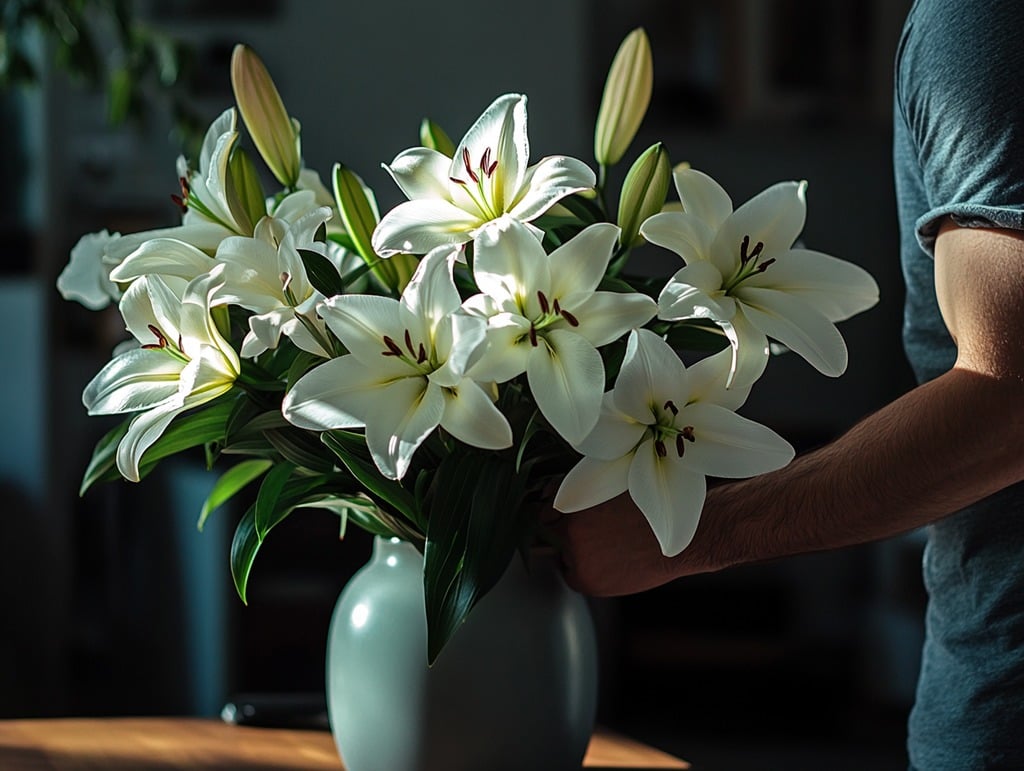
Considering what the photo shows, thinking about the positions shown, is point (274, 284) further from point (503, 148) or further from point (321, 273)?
point (503, 148)

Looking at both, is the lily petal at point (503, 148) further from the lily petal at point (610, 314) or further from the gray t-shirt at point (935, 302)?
the gray t-shirt at point (935, 302)

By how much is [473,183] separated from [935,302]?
40 centimetres

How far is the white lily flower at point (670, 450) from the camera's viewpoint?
669mm

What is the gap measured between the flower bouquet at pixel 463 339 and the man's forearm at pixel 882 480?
Result: 72mm

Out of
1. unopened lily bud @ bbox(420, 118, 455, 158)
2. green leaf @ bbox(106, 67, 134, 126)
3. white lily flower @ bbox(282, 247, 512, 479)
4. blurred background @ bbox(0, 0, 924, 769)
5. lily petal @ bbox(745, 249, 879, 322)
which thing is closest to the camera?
white lily flower @ bbox(282, 247, 512, 479)

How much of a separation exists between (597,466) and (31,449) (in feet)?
Result: 8.82

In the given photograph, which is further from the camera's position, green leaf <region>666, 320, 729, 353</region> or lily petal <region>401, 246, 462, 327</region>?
Answer: green leaf <region>666, 320, 729, 353</region>

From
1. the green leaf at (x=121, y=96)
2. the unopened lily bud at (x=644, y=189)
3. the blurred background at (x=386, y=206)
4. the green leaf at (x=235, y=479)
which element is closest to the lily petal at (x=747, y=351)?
the unopened lily bud at (x=644, y=189)

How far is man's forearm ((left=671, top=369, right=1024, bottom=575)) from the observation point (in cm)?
72

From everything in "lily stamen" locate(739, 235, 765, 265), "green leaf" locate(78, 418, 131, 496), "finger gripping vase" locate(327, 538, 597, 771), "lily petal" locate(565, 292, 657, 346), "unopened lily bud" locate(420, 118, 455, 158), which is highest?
"unopened lily bud" locate(420, 118, 455, 158)

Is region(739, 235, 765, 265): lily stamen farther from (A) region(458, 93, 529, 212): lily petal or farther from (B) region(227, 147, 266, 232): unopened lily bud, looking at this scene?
(B) region(227, 147, 266, 232): unopened lily bud

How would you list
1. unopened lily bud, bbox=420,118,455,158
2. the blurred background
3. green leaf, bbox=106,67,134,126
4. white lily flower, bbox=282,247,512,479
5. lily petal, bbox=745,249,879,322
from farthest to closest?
the blurred background
green leaf, bbox=106,67,134,126
unopened lily bud, bbox=420,118,455,158
lily petal, bbox=745,249,879,322
white lily flower, bbox=282,247,512,479

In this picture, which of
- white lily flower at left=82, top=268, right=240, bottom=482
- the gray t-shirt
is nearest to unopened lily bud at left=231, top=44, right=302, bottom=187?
white lily flower at left=82, top=268, right=240, bottom=482

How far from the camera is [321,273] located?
29.0 inches
